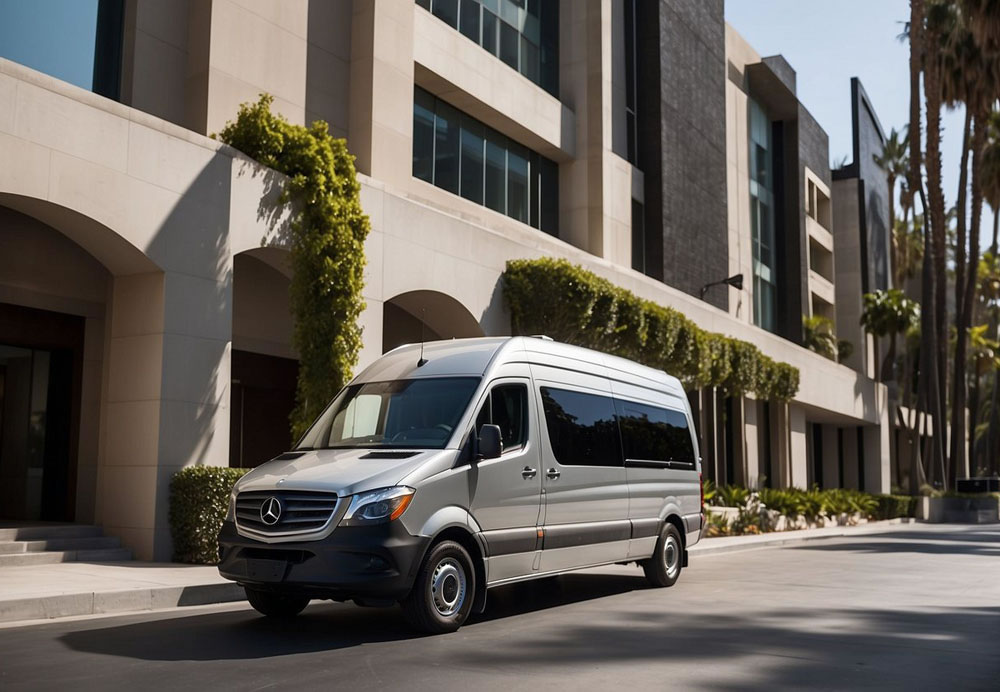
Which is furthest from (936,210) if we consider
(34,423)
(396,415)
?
(396,415)

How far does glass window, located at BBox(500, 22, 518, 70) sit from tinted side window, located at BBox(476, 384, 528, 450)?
19113mm

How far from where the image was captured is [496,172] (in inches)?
1065

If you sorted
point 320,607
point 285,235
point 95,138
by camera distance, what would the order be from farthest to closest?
point 285,235 → point 95,138 → point 320,607

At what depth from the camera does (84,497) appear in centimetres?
1602

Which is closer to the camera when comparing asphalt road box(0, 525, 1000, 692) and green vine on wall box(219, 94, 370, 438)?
asphalt road box(0, 525, 1000, 692)

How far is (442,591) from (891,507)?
114 feet

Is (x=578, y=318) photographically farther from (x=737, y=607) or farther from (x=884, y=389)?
(x=884, y=389)

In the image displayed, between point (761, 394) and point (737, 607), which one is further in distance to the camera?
point (761, 394)

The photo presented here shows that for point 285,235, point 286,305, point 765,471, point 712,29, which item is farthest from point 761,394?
point 285,235

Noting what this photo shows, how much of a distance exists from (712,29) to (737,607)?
105 feet

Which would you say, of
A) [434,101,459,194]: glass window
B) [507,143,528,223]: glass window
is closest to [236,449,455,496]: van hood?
[434,101,459,194]: glass window

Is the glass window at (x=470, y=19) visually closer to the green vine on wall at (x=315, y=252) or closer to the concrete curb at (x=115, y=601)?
the green vine on wall at (x=315, y=252)

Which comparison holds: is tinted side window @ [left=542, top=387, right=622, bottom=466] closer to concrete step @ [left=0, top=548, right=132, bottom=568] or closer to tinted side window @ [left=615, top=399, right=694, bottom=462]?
tinted side window @ [left=615, top=399, right=694, bottom=462]

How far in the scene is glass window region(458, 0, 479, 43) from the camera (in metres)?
25.5
